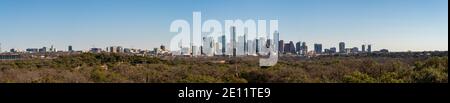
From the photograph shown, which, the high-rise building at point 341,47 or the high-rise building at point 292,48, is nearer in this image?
the high-rise building at point 292,48

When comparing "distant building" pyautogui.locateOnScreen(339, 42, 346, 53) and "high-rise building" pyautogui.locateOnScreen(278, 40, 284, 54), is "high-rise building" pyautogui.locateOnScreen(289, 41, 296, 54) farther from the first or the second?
"distant building" pyautogui.locateOnScreen(339, 42, 346, 53)

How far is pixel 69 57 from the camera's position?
37.0 metres

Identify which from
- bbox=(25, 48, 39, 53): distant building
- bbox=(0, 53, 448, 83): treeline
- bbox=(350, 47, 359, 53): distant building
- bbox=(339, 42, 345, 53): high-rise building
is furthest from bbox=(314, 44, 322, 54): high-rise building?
bbox=(25, 48, 39, 53): distant building

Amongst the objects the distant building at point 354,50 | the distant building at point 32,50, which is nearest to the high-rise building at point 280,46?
the distant building at point 354,50

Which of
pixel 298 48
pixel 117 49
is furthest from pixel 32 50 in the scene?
pixel 298 48

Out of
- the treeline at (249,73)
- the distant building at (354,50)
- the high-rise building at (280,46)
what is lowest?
the treeline at (249,73)

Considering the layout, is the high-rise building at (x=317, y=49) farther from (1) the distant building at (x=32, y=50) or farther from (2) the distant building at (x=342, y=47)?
(1) the distant building at (x=32, y=50)

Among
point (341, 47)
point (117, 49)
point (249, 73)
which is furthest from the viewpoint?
point (117, 49)

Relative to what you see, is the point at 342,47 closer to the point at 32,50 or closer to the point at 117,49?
the point at 117,49
